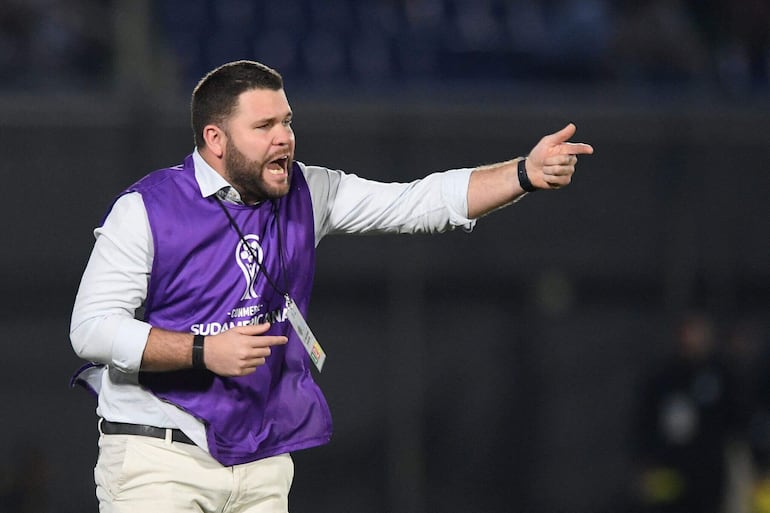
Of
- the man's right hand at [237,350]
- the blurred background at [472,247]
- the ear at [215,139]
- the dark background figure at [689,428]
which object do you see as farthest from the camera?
the blurred background at [472,247]

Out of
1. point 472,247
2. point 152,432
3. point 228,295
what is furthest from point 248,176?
point 472,247

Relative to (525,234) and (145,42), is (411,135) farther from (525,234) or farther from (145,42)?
(145,42)

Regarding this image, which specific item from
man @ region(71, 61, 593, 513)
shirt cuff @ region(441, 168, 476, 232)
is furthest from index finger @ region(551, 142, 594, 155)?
shirt cuff @ region(441, 168, 476, 232)

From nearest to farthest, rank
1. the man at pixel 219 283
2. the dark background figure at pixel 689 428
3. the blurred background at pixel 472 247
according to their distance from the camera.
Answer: the man at pixel 219 283 → the dark background figure at pixel 689 428 → the blurred background at pixel 472 247

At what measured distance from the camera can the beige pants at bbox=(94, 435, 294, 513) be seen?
11.2ft

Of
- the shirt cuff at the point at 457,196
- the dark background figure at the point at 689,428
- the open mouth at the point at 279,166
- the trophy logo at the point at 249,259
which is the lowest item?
the dark background figure at the point at 689,428

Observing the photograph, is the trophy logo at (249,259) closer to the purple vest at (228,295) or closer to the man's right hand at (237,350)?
the purple vest at (228,295)

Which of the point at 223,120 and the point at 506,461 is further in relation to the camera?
the point at 506,461

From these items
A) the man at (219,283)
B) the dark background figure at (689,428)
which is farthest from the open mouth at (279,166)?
the dark background figure at (689,428)

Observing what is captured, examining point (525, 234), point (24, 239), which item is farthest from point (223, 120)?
point (525, 234)

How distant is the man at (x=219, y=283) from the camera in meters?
3.39

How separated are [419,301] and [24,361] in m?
2.60

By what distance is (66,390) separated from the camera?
26.5ft

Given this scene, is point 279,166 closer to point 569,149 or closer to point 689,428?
point 569,149
